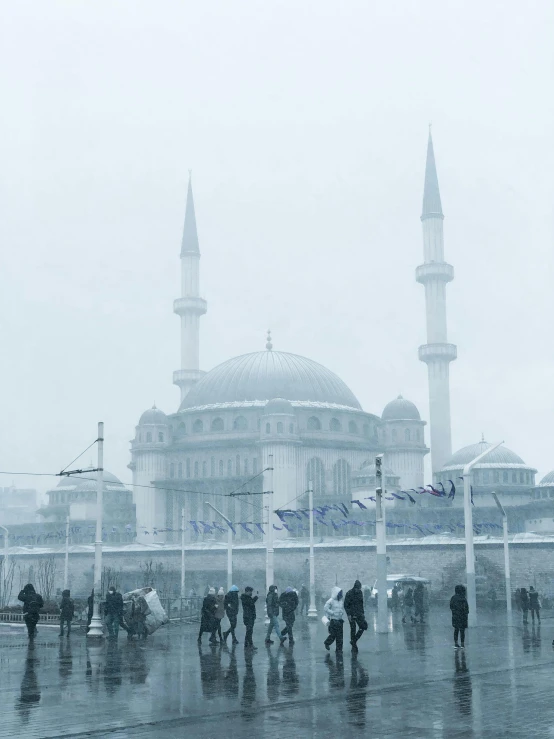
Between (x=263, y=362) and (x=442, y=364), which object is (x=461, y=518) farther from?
(x=263, y=362)

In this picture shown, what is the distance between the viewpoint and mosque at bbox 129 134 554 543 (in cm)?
7756

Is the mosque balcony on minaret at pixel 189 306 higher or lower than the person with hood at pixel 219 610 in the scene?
higher

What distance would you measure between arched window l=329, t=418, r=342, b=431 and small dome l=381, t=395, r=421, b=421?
13.8ft

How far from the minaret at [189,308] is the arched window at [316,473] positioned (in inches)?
672

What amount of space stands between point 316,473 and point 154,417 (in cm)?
1441

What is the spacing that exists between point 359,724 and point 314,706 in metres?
1.46

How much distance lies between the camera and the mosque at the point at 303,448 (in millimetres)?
77562

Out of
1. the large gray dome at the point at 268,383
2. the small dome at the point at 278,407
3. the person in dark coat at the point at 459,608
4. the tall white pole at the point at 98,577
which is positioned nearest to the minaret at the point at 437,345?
the large gray dome at the point at 268,383

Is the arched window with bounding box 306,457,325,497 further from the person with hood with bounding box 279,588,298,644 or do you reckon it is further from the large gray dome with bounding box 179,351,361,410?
the person with hood with bounding box 279,588,298,644

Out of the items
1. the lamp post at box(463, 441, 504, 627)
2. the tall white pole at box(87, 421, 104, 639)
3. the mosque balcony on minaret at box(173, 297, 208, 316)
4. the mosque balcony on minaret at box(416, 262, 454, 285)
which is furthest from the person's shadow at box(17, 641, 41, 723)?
the mosque balcony on minaret at box(173, 297, 208, 316)

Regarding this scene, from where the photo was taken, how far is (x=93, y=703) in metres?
12.5

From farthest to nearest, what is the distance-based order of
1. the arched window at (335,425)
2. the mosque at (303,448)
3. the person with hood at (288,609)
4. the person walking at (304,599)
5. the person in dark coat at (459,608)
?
the arched window at (335,425)
the mosque at (303,448)
the person walking at (304,599)
the person with hood at (288,609)
the person in dark coat at (459,608)

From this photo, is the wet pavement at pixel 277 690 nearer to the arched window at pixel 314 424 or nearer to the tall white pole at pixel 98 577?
the tall white pole at pixel 98 577

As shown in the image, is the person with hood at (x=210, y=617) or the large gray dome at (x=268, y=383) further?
the large gray dome at (x=268, y=383)
